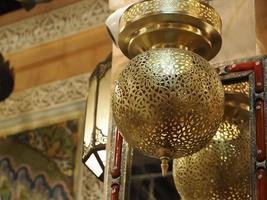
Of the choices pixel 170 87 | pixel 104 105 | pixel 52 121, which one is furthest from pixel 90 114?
pixel 52 121

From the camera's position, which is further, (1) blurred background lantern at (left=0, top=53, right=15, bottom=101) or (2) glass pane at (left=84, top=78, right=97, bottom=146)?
(1) blurred background lantern at (left=0, top=53, right=15, bottom=101)

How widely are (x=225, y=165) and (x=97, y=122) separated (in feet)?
3.09

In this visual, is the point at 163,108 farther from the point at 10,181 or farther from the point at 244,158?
the point at 10,181

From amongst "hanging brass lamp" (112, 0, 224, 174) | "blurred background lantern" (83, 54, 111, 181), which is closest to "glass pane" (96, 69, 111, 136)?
"blurred background lantern" (83, 54, 111, 181)

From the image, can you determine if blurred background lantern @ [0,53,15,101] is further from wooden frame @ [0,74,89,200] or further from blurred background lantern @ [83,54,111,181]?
blurred background lantern @ [83,54,111,181]

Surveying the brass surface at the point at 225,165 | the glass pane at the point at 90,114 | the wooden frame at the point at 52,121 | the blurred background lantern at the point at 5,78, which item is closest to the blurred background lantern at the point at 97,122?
the glass pane at the point at 90,114

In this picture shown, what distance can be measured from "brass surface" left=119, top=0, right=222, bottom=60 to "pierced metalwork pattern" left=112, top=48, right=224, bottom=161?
0.17 feet

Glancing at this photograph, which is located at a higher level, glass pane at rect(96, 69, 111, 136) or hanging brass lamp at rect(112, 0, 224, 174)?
glass pane at rect(96, 69, 111, 136)

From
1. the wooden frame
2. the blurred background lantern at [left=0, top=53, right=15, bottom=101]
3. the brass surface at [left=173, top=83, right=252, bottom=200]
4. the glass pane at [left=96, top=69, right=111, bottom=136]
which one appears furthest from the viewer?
the wooden frame

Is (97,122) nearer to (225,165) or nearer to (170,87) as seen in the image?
(225,165)

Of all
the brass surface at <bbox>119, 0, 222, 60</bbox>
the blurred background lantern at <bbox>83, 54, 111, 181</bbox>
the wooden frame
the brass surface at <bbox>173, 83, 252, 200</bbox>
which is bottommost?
the brass surface at <bbox>173, 83, 252, 200</bbox>

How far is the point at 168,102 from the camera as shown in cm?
93

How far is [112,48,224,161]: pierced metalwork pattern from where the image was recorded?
0.94m

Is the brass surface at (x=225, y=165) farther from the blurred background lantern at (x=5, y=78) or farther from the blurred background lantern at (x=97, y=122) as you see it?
the blurred background lantern at (x=5, y=78)
